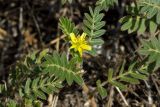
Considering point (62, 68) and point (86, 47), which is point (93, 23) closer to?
point (86, 47)

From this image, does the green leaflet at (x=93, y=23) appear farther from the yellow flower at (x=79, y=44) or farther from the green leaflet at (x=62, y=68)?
the green leaflet at (x=62, y=68)

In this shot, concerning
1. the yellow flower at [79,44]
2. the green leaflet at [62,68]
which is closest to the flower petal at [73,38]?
the yellow flower at [79,44]

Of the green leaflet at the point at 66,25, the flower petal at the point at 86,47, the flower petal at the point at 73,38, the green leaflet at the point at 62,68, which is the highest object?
the green leaflet at the point at 66,25

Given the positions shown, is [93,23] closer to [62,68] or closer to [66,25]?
[66,25]

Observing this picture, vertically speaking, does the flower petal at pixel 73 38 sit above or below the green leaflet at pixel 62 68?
above

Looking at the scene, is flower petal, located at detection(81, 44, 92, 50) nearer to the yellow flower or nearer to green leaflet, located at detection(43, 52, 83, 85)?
the yellow flower

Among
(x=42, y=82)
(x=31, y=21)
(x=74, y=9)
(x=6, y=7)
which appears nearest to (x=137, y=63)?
(x=42, y=82)

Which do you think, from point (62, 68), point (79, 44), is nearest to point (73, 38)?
point (79, 44)

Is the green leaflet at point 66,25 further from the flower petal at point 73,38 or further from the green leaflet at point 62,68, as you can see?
the green leaflet at point 62,68

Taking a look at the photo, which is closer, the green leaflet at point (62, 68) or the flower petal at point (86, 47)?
the green leaflet at point (62, 68)

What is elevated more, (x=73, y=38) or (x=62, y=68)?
(x=73, y=38)

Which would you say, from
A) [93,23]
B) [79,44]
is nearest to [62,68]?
[79,44]
